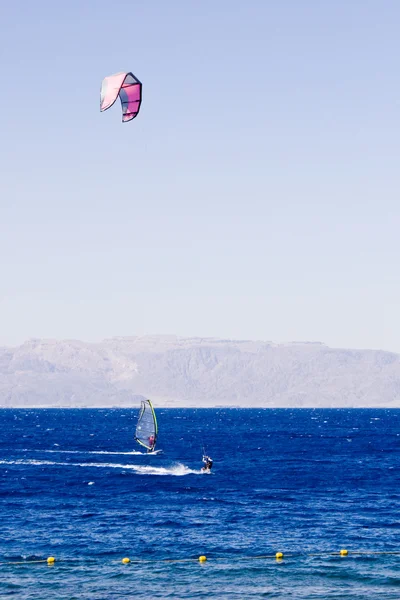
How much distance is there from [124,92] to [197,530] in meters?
36.4

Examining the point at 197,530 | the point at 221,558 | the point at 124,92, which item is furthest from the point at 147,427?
the point at 124,92

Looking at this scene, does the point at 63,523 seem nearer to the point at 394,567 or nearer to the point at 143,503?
the point at 143,503

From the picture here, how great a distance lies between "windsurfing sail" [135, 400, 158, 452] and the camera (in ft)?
397

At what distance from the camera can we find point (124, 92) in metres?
62.6

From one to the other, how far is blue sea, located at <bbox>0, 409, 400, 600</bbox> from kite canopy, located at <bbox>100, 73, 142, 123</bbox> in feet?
101

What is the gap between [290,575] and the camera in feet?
198

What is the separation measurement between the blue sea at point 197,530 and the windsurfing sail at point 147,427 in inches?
163

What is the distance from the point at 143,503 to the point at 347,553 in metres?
29.8

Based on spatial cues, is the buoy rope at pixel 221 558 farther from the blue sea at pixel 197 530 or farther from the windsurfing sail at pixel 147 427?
the windsurfing sail at pixel 147 427

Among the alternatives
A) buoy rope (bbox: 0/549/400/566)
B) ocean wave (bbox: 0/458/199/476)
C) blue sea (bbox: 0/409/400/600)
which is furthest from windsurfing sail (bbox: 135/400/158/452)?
buoy rope (bbox: 0/549/400/566)

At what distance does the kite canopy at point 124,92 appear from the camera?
5900 cm

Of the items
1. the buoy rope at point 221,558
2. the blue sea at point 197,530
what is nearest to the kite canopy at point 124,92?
the blue sea at point 197,530

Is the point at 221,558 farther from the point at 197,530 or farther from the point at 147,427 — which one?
the point at 147,427

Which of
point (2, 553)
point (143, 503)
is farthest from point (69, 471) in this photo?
point (2, 553)
